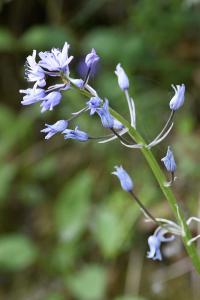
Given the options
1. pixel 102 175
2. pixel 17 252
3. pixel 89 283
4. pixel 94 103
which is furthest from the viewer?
pixel 102 175

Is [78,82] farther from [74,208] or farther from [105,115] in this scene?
[74,208]

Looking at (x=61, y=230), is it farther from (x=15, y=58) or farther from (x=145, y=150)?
(x=145, y=150)

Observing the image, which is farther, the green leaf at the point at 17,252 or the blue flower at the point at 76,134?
the green leaf at the point at 17,252

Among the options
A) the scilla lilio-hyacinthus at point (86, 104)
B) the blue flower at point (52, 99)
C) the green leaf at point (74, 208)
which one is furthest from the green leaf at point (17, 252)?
the blue flower at point (52, 99)

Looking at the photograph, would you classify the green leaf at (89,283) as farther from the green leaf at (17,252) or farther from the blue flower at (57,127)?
the blue flower at (57,127)

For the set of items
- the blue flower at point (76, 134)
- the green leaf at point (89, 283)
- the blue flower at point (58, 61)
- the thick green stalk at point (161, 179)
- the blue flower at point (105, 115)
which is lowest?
the green leaf at point (89, 283)

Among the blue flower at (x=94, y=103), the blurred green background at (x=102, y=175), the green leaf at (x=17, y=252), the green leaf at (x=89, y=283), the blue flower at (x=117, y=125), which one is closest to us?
the blue flower at (x=94, y=103)

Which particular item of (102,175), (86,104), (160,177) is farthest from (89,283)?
(86,104)

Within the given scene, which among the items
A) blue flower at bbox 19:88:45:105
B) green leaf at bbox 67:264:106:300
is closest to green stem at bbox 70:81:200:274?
blue flower at bbox 19:88:45:105

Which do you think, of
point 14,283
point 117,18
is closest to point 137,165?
point 14,283
